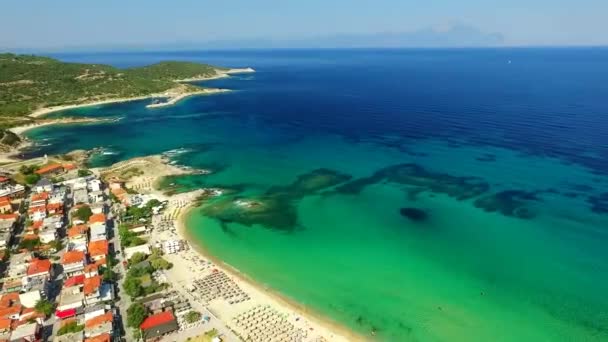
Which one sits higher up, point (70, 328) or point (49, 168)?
point (49, 168)

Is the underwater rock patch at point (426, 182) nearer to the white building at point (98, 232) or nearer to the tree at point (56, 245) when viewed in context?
A: the white building at point (98, 232)

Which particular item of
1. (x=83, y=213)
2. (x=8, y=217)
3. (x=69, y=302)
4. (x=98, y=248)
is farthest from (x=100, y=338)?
(x=8, y=217)

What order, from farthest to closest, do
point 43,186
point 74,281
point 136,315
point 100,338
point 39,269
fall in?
point 43,186
point 39,269
point 74,281
point 136,315
point 100,338

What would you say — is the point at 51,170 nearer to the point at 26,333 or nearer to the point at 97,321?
the point at 26,333

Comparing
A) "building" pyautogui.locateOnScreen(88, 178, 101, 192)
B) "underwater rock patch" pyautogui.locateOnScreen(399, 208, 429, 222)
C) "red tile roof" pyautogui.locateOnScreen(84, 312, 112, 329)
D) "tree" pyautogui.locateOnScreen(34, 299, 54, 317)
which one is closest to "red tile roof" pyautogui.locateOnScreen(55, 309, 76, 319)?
"tree" pyautogui.locateOnScreen(34, 299, 54, 317)

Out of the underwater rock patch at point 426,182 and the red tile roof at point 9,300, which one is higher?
the underwater rock patch at point 426,182

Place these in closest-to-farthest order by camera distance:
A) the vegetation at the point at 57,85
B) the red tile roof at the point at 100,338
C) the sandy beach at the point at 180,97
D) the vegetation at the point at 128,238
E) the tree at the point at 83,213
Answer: the red tile roof at the point at 100,338 < the vegetation at the point at 128,238 < the tree at the point at 83,213 < the vegetation at the point at 57,85 < the sandy beach at the point at 180,97

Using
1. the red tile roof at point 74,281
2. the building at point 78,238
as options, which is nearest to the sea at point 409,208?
the building at point 78,238

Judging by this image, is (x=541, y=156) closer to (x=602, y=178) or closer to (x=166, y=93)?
(x=602, y=178)
